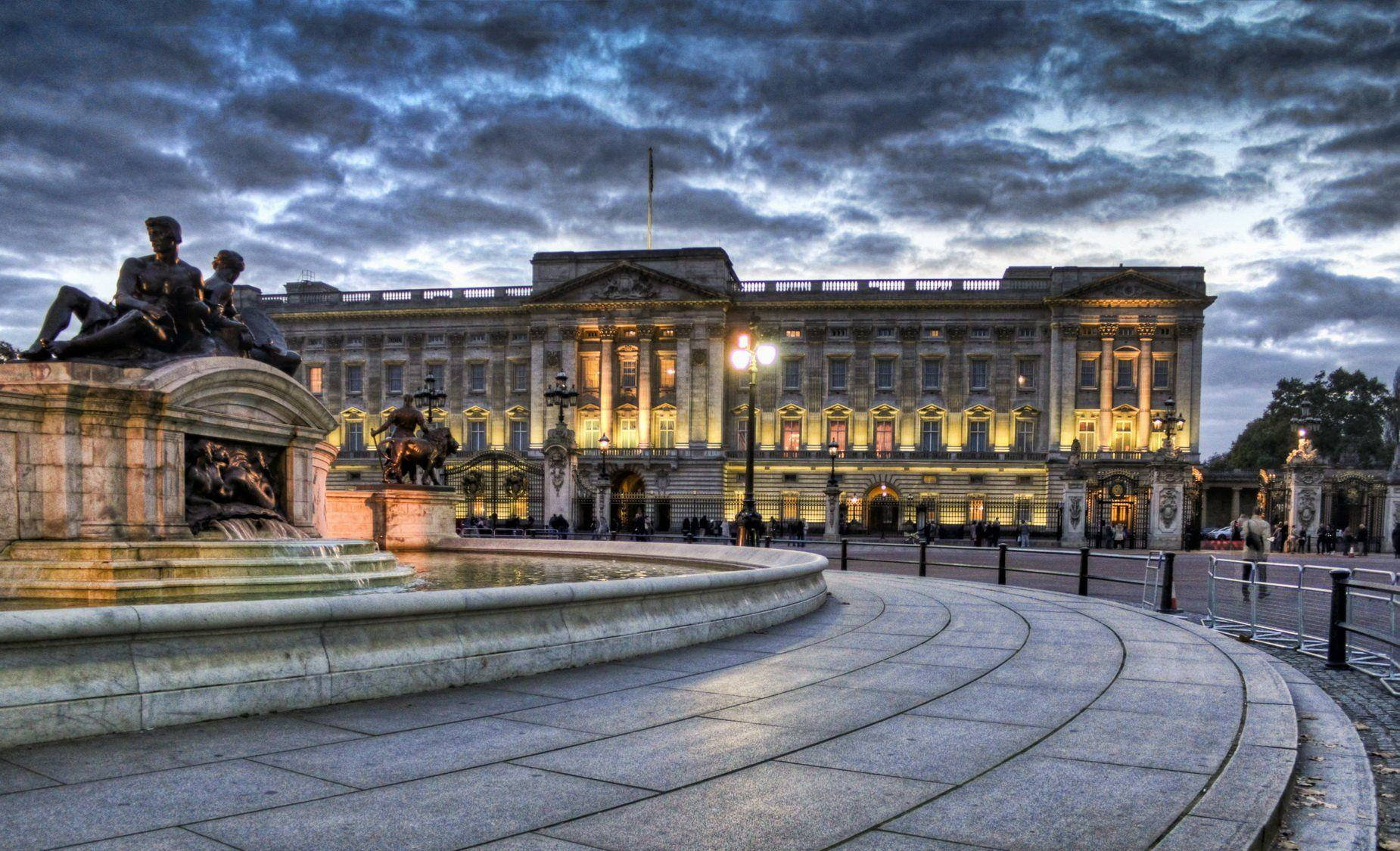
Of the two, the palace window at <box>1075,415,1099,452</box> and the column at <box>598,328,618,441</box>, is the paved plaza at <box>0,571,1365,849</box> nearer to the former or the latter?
the column at <box>598,328,618,441</box>

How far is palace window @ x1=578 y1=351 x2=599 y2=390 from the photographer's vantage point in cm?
7000

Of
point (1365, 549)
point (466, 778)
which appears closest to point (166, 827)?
point (466, 778)

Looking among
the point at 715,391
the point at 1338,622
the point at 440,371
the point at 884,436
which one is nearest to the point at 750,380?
the point at 1338,622

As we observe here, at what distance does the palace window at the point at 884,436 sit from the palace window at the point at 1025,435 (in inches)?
325

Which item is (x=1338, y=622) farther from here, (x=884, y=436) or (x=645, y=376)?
(x=645, y=376)

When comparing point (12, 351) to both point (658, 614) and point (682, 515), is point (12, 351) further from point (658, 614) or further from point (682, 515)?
point (682, 515)

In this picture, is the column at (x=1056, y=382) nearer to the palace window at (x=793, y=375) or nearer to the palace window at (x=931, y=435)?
the palace window at (x=931, y=435)

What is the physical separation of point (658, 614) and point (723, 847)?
4984 millimetres

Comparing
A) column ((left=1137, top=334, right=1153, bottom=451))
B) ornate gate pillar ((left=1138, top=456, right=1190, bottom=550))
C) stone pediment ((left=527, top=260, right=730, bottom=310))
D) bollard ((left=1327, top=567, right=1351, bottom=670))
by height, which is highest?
stone pediment ((left=527, top=260, right=730, bottom=310))

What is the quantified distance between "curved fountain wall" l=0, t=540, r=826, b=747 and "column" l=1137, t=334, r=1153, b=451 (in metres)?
62.7

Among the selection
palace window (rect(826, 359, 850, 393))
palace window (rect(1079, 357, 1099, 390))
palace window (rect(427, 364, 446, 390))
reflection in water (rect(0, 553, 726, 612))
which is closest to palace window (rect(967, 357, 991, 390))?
palace window (rect(1079, 357, 1099, 390))

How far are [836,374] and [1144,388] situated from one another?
65.6 ft

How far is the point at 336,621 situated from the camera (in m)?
6.31

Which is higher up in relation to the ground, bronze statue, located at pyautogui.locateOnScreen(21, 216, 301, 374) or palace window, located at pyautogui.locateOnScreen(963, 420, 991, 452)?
bronze statue, located at pyautogui.locateOnScreen(21, 216, 301, 374)
